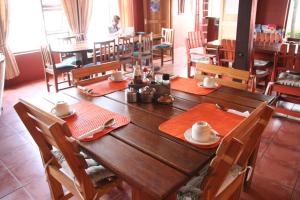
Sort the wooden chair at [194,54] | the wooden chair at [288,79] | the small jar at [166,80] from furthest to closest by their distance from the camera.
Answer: the wooden chair at [194,54]
the wooden chair at [288,79]
the small jar at [166,80]

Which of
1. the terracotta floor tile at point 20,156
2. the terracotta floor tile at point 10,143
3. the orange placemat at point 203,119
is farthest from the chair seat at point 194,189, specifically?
the terracotta floor tile at point 10,143

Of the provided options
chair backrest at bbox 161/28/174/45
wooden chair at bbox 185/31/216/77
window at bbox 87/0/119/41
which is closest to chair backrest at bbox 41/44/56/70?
window at bbox 87/0/119/41

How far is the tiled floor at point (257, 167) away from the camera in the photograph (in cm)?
196

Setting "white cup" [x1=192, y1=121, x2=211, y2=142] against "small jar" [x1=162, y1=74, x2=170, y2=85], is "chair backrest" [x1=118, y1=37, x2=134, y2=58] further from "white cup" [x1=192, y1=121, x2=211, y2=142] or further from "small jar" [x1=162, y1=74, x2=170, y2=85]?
"white cup" [x1=192, y1=121, x2=211, y2=142]

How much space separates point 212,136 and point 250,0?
2.23 meters

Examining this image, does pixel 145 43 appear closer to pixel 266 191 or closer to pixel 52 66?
pixel 52 66

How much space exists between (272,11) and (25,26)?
191 inches

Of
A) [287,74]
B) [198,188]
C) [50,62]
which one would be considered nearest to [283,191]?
[198,188]

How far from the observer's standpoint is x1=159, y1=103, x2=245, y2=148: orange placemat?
4.38 feet

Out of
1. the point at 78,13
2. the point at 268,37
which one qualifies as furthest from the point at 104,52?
the point at 268,37

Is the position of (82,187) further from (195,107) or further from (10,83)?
(10,83)

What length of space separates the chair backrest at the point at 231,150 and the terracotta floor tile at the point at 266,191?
25.6 inches

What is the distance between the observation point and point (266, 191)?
6.40ft

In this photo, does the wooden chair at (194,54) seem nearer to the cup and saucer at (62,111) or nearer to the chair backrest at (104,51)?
the chair backrest at (104,51)
